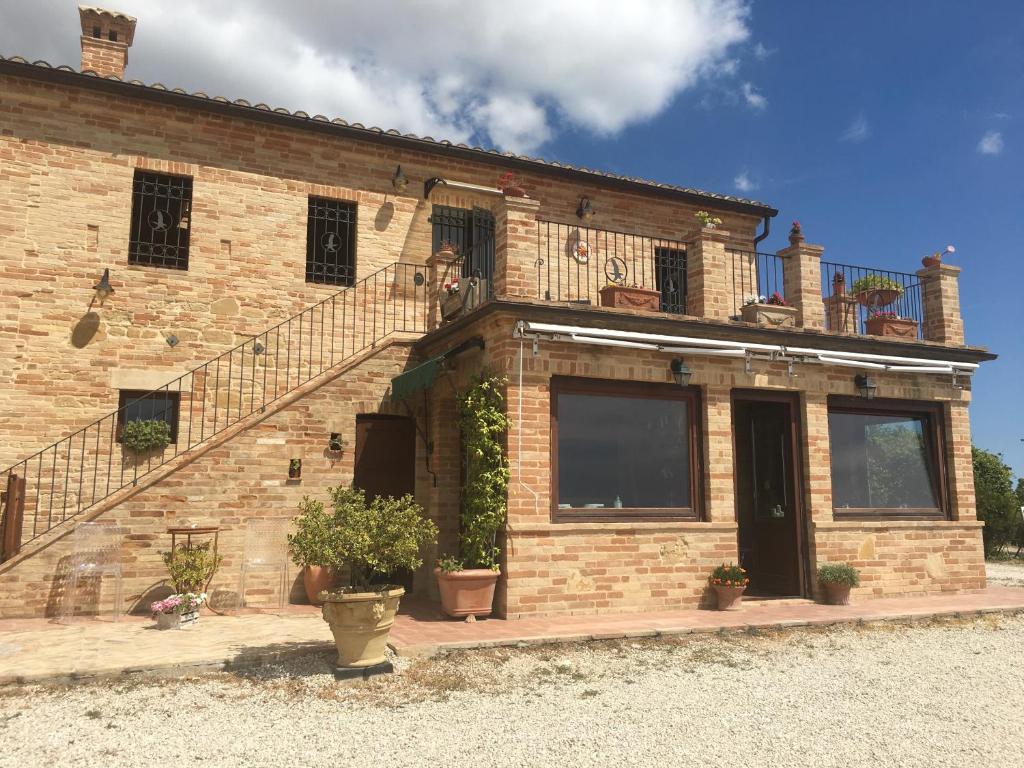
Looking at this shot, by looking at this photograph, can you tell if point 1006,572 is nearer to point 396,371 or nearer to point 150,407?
point 396,371

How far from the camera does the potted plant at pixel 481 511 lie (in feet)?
25.4

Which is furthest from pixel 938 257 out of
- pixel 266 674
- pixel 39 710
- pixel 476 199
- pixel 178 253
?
pixel 39 710

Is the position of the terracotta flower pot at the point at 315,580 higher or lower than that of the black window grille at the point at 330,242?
lower

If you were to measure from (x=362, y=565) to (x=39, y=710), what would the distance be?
7.92 feet

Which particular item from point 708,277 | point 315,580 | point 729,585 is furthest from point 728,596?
point 315,580

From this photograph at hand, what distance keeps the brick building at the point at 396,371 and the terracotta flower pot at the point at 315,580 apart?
31.8 inches

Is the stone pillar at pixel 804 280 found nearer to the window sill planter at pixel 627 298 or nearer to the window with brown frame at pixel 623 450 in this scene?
the window with brown frame at pixel 623 450

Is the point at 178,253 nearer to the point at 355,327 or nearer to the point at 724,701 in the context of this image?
the point at 355,327

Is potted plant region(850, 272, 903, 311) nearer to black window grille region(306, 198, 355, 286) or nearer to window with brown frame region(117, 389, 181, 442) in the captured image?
black window grille region(306, 198, 355, 286)

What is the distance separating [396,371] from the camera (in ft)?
33.3

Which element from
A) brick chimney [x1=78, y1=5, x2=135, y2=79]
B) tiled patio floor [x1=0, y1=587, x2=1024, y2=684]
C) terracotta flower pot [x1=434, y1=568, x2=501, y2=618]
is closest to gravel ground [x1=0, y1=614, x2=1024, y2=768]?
tiled patio floor [x1=0, y1=587, x2=1024, y2=684]

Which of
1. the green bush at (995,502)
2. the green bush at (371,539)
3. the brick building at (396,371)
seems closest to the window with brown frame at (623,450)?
the brick building at (396,371)

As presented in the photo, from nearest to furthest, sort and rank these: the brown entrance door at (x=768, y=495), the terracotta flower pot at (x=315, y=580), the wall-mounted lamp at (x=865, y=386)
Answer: the terracotta flower pot at (x=315, y=580)
the brown entrance door at (x=768, y=495)
the wall-mounted lamp at (x=865, y=386)

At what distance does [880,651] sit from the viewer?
7.19 m
